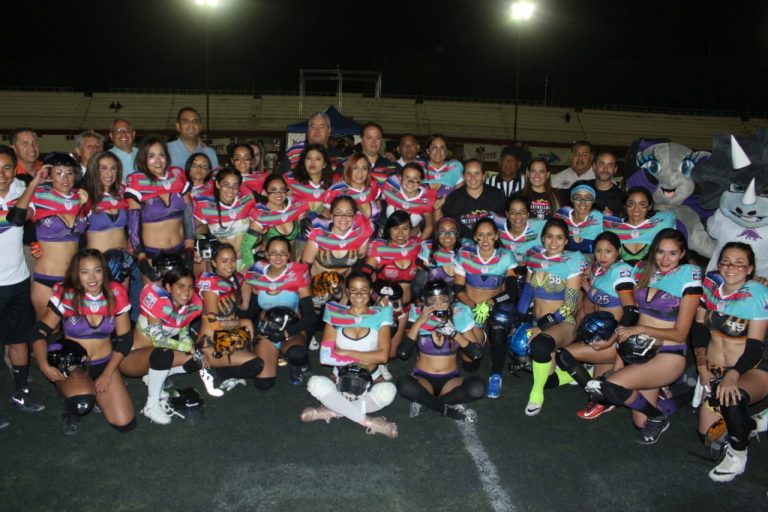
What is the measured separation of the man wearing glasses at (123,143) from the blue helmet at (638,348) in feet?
16.9

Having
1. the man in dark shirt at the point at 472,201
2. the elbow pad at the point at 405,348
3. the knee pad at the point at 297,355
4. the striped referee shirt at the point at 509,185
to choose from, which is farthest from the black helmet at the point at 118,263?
the striped referee shirt at the point at 509,185

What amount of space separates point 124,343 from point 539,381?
10.9 feet

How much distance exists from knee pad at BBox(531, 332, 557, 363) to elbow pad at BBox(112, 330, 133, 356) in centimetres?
321

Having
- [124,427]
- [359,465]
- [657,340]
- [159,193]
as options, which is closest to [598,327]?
[657,340]

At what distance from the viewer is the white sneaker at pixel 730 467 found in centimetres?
406

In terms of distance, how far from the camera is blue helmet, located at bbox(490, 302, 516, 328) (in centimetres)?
539

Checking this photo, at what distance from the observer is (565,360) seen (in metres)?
4.88

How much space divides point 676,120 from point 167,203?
33917 mm

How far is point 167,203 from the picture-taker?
19.4 ft

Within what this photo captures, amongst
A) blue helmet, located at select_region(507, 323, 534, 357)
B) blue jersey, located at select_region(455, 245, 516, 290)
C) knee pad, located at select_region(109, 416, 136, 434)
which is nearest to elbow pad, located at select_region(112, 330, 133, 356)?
knee pad, located at select_region(109, 416, 136, 434)

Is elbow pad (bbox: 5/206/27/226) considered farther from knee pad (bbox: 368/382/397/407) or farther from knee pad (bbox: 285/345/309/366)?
knee pad (bbox: 368/382/397/407)

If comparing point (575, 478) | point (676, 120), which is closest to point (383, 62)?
point (676, 120)

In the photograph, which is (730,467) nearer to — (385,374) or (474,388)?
(474,388)

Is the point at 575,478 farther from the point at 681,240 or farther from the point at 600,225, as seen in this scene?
the point at 600,225
